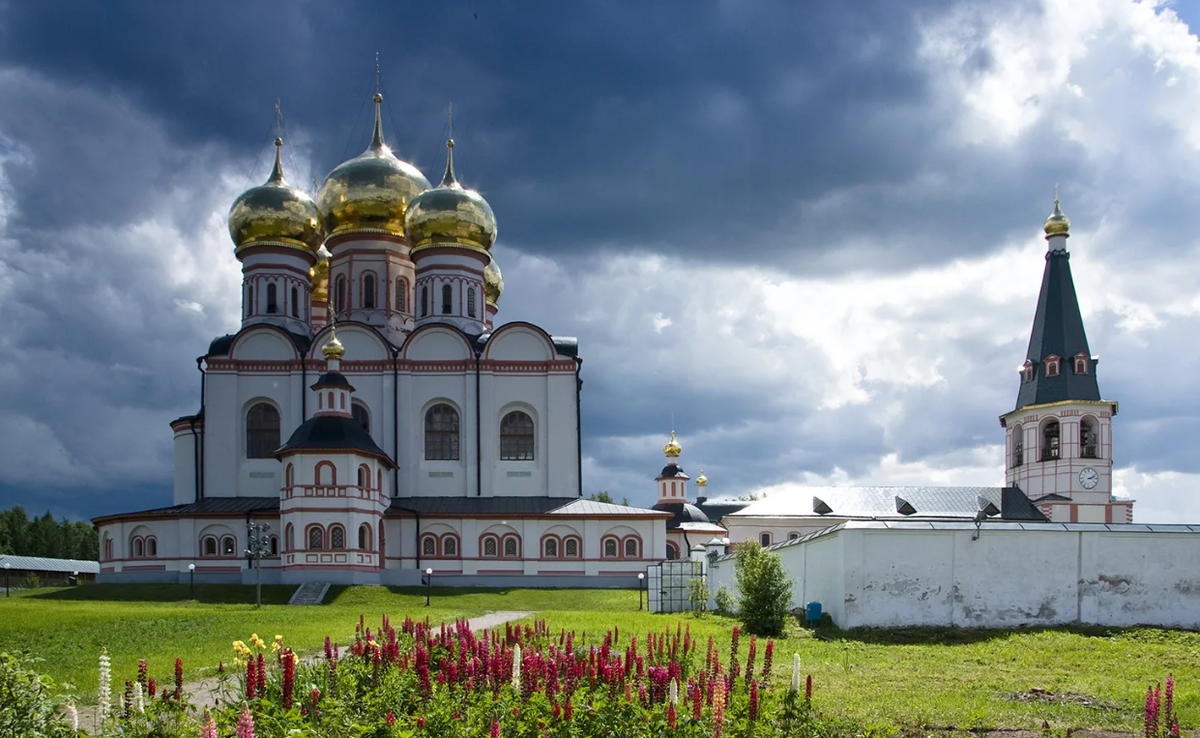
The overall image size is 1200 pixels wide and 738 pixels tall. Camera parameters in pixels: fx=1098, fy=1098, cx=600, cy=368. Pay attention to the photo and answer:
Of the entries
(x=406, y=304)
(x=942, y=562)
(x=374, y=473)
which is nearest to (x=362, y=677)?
(x=942, y=562)

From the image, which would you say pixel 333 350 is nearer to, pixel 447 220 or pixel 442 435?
pixel 442 435

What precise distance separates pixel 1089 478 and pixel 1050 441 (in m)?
2.17

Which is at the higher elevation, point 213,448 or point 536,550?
point 213,448

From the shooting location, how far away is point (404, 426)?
3831 cm

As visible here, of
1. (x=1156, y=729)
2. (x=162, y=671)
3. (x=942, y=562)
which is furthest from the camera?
(x=942, y=562)

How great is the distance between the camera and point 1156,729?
26.0ft

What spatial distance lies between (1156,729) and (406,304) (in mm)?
37399

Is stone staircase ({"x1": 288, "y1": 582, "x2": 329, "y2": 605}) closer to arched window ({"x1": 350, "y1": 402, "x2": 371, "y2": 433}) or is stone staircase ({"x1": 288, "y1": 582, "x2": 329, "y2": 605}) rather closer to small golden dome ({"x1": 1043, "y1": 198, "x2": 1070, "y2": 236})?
arched window ({"x1": 350, "y1": 402, "x2": 371, "y2": 433})

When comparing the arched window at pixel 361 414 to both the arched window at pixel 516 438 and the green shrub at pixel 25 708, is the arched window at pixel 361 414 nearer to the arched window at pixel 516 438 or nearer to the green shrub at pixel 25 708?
the arched window at pixel 516 438

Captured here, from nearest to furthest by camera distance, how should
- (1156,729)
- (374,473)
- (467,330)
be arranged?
(1156,729), (374,473), (467,330)

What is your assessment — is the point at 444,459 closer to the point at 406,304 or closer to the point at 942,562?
the point at 406,304

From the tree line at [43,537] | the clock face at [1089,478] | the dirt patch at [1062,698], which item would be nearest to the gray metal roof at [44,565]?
the tree line at [43,537]

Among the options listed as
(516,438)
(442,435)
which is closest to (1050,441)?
(516,438)

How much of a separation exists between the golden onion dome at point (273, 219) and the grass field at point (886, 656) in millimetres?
17391
